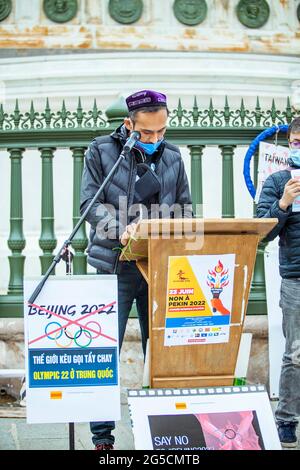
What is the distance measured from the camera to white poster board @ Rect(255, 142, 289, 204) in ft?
23.6

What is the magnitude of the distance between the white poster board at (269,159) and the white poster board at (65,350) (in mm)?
2846

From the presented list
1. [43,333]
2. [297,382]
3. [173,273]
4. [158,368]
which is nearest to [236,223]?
[173,273]

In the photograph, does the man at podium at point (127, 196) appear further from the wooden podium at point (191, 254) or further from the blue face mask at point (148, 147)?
the wooden podium at point (191, 254)

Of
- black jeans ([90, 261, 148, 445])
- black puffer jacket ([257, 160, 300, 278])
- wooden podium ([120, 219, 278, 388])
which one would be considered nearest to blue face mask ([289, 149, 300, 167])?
black puffer jacket ([257, 160, 300, 278])

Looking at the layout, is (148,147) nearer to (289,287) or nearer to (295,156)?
(295,156)

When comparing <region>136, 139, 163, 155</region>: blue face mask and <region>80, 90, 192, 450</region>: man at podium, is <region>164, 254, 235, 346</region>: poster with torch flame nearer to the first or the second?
<region>80, 90, 192, 450</region>: man at podium

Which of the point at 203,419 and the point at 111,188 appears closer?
the point at 203,419

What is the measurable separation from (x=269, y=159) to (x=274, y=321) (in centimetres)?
128

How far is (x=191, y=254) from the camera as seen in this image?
14.9ft

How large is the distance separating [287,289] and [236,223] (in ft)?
4.32

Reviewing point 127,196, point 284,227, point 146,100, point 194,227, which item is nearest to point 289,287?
point 284,227

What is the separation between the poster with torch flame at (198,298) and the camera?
4.52 metres
